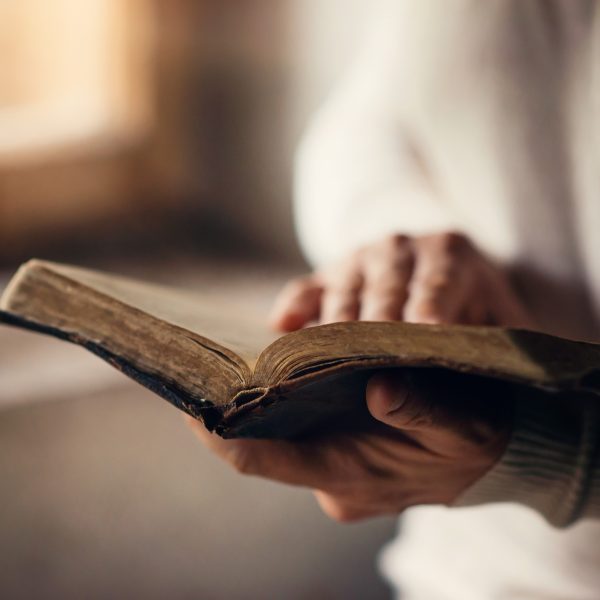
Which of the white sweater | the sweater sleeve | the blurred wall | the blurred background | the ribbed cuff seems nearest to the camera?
the ribbed cuff

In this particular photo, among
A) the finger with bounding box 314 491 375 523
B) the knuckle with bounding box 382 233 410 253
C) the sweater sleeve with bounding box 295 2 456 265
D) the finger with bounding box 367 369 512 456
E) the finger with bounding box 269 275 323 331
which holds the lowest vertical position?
the finger with bounding box 314 491 375 523

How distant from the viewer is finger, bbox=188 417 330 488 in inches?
19.3

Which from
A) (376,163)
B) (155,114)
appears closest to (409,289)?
(376,163)

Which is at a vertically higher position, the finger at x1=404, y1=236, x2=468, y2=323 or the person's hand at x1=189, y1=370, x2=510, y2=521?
the finger at x1=404, y1=236, x2=468, y2=323

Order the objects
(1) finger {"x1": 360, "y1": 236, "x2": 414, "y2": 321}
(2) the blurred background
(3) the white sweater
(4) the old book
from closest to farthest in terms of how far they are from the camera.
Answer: (4) the old book, (1) finger {"x1": 360, "y1": 236, "x2": 414, "y2": 321}, (3) the white sweater, (2) the blurred background

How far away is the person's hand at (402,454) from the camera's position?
43cm

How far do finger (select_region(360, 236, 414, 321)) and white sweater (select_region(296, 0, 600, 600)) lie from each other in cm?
13

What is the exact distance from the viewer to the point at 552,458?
50 centimetres

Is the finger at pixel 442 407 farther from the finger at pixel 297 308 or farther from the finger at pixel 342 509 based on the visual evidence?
the finger at pixel 297 308

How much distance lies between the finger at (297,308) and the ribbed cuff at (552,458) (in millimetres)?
193

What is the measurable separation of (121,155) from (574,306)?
2.81 m

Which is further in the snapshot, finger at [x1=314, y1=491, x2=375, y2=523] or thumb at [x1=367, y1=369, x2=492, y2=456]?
finger at [x1=314, y1=491, x2=375, y2=523]

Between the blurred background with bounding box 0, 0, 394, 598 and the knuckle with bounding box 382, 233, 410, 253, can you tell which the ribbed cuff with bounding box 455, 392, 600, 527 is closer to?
the knuckle with bounding box 382, 233, 410, 253

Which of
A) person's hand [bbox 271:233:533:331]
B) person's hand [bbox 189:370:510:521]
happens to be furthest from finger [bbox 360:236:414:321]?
person's hand [bbox 189:370:510:521]
